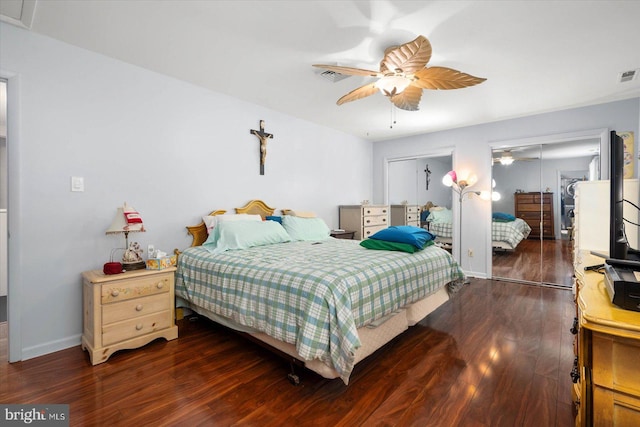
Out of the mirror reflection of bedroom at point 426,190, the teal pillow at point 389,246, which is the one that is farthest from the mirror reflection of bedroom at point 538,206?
the teal pillow at point 389,246

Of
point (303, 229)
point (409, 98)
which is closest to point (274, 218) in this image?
point (303, 229)

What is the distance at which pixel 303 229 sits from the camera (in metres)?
3.67

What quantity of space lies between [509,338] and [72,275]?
145 inches

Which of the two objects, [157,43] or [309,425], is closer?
[309,425]

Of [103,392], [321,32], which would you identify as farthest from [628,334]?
[103,392]

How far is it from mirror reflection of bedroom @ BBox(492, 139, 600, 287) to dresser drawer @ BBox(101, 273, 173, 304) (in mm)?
4490

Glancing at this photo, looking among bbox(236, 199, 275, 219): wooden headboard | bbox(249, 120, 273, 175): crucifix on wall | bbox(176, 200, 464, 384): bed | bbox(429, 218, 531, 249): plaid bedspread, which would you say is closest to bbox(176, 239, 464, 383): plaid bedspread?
bbox(176, 200, 464, 384): bed

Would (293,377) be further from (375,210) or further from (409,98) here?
(375,210)

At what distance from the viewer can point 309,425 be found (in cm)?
153

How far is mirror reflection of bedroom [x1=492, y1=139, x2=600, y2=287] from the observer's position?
3999 mm

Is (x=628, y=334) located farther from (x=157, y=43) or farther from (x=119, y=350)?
(x=157, y=43)

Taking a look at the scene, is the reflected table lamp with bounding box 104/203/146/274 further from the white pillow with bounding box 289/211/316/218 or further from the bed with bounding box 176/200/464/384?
the white pillow with bounding box 289/211/316/218

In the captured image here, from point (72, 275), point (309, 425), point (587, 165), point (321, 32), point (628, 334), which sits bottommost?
point (309, 425)

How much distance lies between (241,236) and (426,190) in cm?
356
